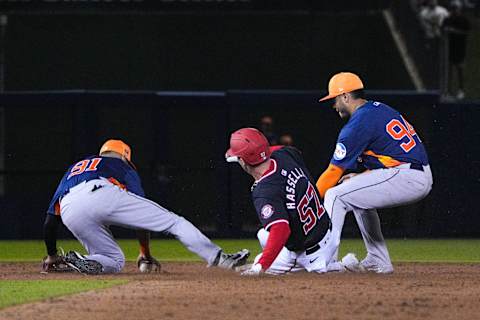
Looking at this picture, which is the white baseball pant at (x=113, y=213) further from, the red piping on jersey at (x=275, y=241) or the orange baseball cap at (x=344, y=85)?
the orange baseball cap at (x=344, y=85)

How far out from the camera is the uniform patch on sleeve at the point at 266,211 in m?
9.29

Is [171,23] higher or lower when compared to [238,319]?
higher

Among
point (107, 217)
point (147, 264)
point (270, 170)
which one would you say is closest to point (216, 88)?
point (147, 264)

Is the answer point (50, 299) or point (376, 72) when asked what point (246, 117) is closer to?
point (376, 72)

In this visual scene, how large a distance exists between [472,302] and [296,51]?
14.1 m

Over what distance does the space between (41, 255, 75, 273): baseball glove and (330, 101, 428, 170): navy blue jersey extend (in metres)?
2.50

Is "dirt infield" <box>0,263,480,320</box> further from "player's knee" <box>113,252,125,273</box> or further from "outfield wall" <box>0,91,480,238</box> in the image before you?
"outfield wall" <box>0,91,480,238</box>

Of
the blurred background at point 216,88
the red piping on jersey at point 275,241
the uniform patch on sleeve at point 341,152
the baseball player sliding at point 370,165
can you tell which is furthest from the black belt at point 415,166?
the blurred background at point 216,88

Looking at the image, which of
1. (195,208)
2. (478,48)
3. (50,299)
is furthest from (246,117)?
(50,299)

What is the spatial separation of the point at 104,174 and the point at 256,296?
7.85ft

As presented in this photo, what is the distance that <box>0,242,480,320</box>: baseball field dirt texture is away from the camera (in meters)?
7.55

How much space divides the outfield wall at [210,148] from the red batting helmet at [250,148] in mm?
6777

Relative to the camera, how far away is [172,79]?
21.7m

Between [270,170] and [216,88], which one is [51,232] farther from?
[216,88]
